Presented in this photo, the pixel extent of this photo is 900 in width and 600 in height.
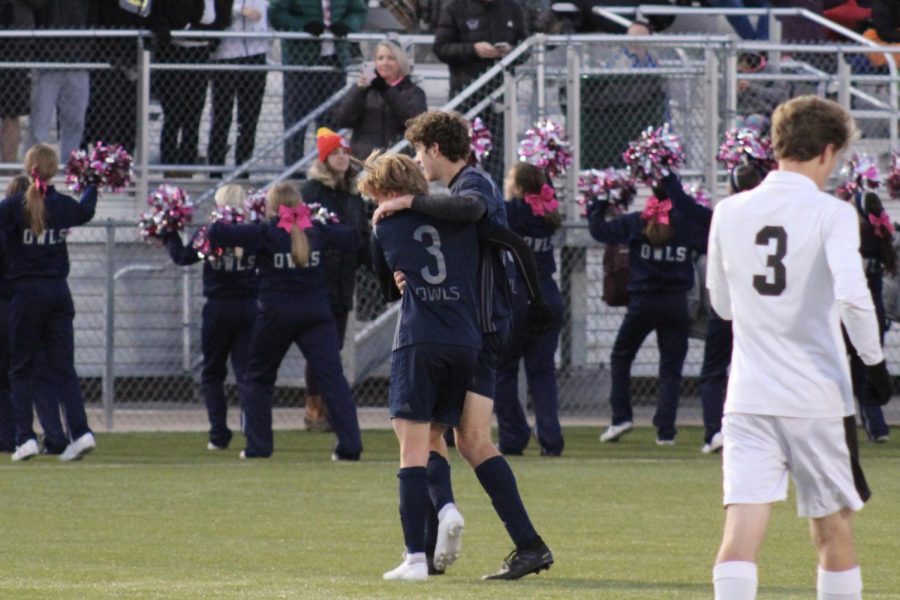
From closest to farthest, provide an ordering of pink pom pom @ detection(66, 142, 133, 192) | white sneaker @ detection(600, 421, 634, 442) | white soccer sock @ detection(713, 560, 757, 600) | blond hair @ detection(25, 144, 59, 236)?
white soccer sock @ detection(713, 560, 757, 600) < blond hair @ detection(25, 144, 59, 236) < pink pom pom @ detection(66, 142, 133, 192) < white sneaker @ detection(600, 421, 634, 442)

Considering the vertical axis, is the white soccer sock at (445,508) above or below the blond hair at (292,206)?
below

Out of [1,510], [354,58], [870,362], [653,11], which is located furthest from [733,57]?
[870,362]

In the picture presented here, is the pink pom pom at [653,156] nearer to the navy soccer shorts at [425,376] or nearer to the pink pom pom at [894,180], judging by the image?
the pink pom pom at [894,180]

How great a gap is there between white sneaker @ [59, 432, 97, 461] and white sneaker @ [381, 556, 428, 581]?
244 inches

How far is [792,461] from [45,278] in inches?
336

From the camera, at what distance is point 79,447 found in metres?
13.9

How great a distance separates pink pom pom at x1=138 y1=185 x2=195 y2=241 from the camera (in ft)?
46.4

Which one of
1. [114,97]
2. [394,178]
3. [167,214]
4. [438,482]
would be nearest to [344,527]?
[438,482]

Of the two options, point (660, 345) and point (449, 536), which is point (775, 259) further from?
point (660, 345)

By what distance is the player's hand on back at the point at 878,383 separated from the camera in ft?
20.1

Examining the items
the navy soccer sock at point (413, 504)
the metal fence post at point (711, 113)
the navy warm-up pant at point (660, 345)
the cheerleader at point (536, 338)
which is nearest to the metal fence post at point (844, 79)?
the metal fence post at point (711, 113)

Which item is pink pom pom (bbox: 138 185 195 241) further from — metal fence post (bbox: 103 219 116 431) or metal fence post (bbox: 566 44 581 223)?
metal fence post (bbox: 566 44 581 223)

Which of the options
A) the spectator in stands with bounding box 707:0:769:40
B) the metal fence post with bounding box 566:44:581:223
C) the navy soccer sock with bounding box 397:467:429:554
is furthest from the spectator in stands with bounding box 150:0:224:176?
the navy soccer sock with bounding box 397:467:429:554

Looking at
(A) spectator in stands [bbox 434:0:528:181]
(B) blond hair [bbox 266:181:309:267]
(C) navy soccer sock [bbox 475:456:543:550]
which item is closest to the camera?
(C) navy soccer sock [bbox 475:456:543:550]
